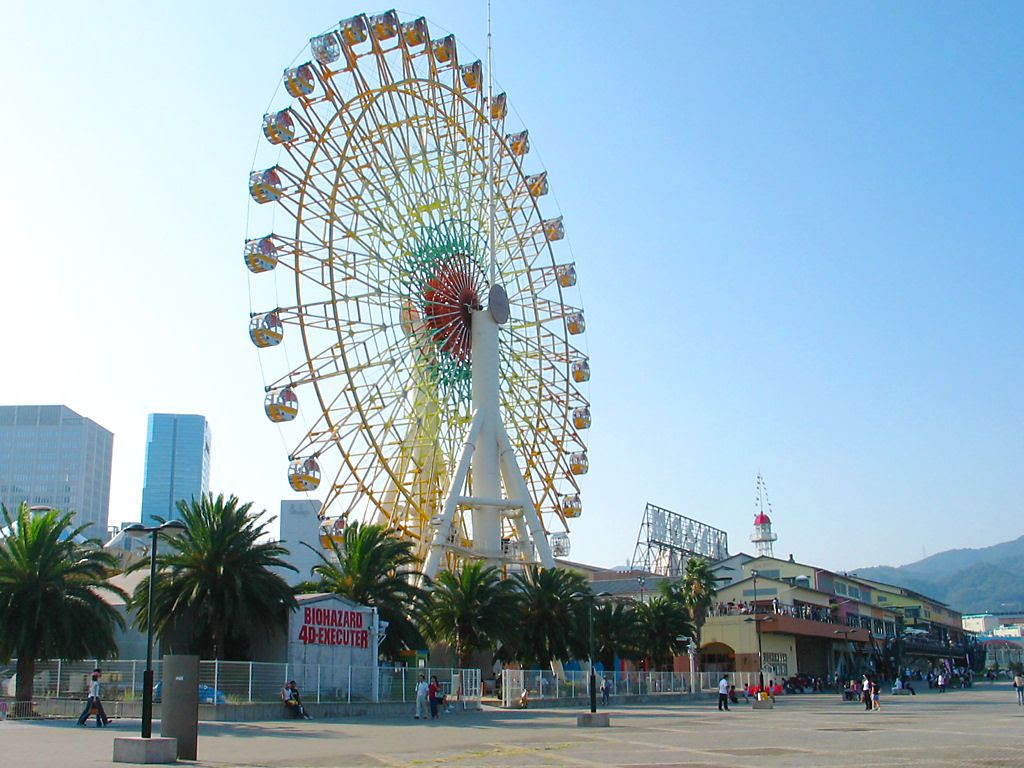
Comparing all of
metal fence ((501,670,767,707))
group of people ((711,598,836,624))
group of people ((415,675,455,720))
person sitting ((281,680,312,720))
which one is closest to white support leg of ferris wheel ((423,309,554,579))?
metal fence ((501,670,767,707))

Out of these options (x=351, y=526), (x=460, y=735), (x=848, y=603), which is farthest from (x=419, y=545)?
(x=848, y=603)

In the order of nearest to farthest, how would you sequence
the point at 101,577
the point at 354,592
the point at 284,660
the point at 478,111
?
the point at 101,577, the point at 284,660, the point at 354,592, the point at 478,111

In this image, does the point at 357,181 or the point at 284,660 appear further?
the point at 357,181

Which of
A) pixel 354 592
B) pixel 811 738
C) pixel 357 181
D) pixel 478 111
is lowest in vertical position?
pixel 811 738

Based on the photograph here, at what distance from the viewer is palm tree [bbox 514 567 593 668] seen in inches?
1997

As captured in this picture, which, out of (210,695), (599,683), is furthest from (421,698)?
(599,683)

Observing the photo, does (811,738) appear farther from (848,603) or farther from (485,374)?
(848,603)

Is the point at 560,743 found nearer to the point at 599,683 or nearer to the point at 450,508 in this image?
the point at 450,508

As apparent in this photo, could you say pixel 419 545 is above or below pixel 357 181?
below

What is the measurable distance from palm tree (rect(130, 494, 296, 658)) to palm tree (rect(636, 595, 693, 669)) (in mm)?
30618

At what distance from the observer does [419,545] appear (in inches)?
2072

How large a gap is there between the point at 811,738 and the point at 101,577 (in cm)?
2182

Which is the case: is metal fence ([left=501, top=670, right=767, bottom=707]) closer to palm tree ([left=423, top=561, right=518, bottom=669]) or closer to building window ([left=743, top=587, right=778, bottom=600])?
palm tree ([left=423, top=561, right=518, bottom=669])

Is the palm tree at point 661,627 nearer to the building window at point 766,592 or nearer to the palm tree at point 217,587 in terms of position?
the building window at point 766,592
